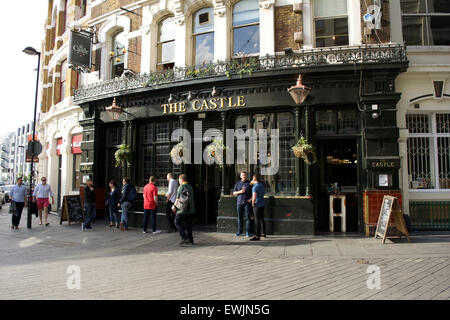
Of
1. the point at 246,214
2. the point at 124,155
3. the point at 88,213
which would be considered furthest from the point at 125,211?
the point at 246,214

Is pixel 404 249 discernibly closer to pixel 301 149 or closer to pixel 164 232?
pixel 301 149

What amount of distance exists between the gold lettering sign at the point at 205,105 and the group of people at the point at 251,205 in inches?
97.1

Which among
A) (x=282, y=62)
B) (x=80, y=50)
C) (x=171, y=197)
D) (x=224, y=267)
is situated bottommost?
Result: (x=224, y=267)

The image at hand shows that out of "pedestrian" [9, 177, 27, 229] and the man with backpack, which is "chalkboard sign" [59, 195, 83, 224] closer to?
"pedestrian" [9, 177, 27, 229]

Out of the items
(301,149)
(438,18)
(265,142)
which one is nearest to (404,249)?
(301,149)

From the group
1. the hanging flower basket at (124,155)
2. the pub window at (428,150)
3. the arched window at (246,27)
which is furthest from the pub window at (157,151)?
the pub window at (428,150)

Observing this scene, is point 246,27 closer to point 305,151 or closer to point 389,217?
point 305,151

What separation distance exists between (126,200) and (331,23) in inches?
350

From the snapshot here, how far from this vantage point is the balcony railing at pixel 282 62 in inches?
375

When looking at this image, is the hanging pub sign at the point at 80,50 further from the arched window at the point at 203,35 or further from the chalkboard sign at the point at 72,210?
the chalkboard sign at the point at 72,210

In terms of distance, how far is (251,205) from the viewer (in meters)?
9.64

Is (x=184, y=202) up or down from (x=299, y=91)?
down

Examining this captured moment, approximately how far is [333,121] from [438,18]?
4886mm

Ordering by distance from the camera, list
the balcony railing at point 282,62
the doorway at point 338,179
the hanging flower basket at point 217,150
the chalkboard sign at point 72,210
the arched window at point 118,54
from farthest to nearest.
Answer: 1. the arched window at point 118,54
2. the chalkboard sign at point 72,210
3. the hanging flower basket at point 217,150
4. the doorway at point 338,179
5. the balcony railing at point 282,62
